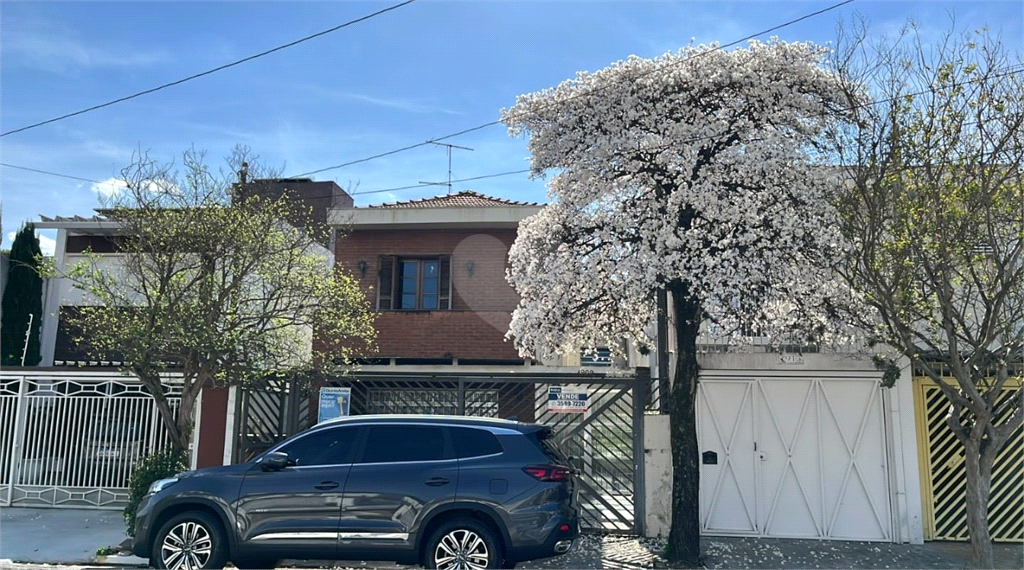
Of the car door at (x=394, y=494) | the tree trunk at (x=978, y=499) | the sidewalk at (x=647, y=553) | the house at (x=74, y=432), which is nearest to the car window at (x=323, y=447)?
the car door at (x=394, y=494)

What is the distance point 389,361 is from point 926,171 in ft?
36.7

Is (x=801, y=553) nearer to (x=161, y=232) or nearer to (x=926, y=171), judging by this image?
(x=926, y=171)

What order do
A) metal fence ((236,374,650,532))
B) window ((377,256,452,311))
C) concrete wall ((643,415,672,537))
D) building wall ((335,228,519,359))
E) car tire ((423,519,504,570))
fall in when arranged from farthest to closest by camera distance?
window ((377,256,452,311)) → building wall ((335,228,519,359)) → metal fence ((236,374,650,532)) → concrete wall ((643,415,672,537)) → car tire ((423,519,504,570))

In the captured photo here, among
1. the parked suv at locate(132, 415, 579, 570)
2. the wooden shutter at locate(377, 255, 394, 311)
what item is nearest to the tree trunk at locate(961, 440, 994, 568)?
the parked suv at locate(132, 415, 579, 570)

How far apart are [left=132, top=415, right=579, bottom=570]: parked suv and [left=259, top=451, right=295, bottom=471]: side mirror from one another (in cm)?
1

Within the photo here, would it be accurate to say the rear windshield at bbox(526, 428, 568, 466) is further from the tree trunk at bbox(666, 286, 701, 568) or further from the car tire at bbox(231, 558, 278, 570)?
the car tire at bbox(231, 558, 278, 570)

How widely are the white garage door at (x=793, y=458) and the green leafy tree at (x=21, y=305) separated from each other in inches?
630

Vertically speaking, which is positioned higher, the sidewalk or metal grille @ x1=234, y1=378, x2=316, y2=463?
metal grille @ x1=234, y1=378, x2=316, y2=463

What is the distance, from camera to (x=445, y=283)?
1614 cm

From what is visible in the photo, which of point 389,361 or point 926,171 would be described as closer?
point 926,171

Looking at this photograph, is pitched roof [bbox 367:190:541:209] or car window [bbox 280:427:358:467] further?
pitched roof [bbox 367:190:541:209]

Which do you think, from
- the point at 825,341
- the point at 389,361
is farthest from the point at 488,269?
the point at 825,341

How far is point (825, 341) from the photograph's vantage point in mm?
9297

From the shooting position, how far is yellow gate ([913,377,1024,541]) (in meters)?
10.2
